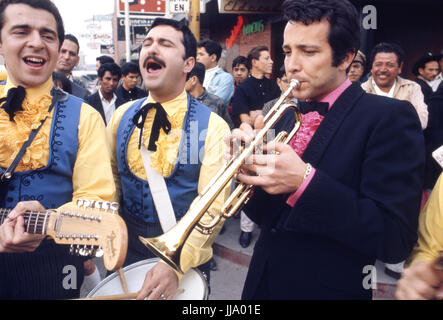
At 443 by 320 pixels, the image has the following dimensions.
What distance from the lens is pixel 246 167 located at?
1.42m

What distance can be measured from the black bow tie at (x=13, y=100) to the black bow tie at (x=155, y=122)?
0.58 metres

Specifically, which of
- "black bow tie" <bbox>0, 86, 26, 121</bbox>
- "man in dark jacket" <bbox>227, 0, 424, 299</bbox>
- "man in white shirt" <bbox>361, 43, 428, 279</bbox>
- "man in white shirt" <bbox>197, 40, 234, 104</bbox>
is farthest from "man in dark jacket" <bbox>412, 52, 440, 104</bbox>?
"black bow tie" <bbox>0, 86, 26, 121</bbox>

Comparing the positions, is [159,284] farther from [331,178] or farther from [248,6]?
[248,6]

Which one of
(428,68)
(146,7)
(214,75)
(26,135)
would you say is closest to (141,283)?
(26,135)

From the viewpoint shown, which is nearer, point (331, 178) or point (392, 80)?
point (331, 178)

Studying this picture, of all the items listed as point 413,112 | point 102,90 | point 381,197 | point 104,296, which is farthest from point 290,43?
point 102,90

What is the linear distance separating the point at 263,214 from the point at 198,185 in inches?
22.3

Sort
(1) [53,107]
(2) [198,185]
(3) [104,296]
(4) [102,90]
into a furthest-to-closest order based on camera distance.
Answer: (4) [102,90], (2) [198,185], (1) [53,107], (3) [104,296]

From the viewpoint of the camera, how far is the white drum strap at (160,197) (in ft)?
6.81

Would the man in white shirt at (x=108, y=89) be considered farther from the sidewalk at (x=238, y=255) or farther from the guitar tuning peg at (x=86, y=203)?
the guitar tuning peg at (x=86, y=203)

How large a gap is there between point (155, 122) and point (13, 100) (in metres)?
0.74

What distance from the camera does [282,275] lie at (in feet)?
5.08

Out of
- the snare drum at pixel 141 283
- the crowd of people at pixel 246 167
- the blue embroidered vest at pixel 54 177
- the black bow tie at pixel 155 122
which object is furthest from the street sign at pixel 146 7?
the snare drum at pixel 141 283
